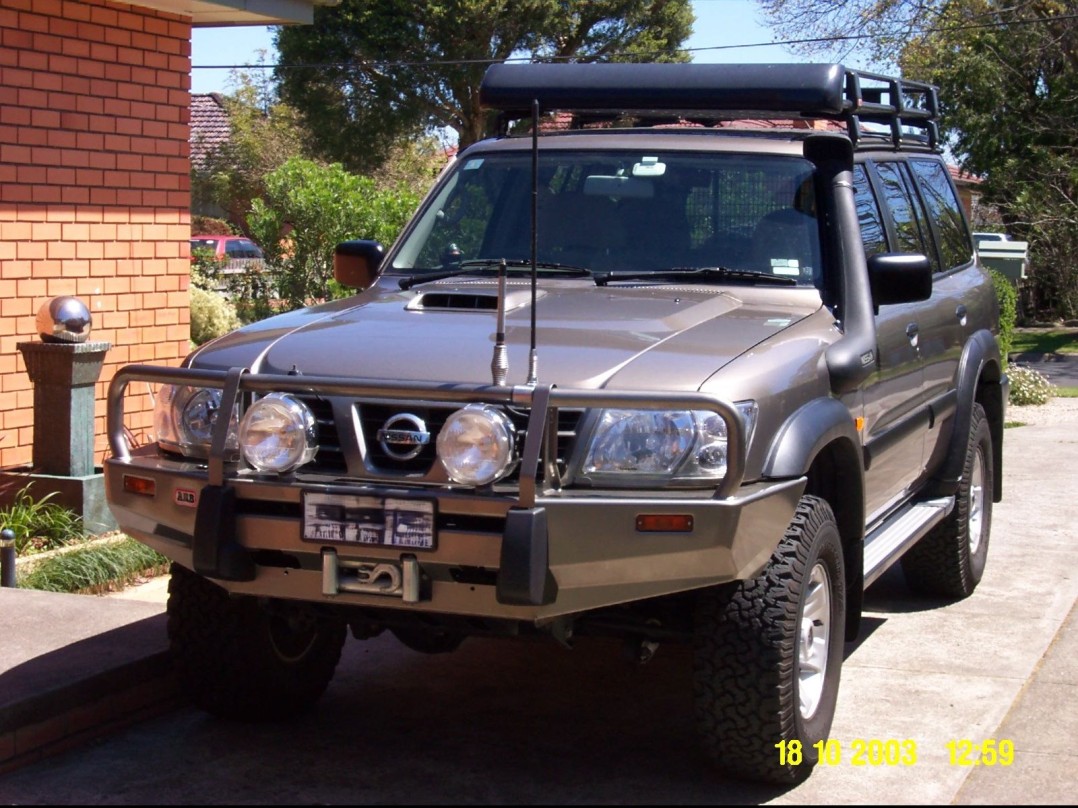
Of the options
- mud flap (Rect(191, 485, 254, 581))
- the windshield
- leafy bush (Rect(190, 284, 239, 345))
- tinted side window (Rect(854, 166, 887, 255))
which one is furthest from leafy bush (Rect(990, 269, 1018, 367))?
mud flap (Rect(191, 485, 254, 581))

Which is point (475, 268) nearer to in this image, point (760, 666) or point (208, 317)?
point (760, 666)

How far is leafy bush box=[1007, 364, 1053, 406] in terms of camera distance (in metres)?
15.4

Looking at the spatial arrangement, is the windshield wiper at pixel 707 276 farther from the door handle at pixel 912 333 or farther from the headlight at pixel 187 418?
the headlight at pixel 187 418

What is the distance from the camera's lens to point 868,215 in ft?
19.2

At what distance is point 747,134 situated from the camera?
5828 mm

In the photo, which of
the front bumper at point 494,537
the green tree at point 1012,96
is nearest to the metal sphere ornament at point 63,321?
the front bumper at point 494,537

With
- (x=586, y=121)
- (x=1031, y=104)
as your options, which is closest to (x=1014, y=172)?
(x=1031, y=104)

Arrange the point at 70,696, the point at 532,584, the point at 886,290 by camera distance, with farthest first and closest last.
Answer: the point at 886,290 → the point at 70,696 → the point at 532,584

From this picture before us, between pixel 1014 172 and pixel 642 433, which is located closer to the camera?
pixel 642 433

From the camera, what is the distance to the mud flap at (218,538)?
13.8 ft

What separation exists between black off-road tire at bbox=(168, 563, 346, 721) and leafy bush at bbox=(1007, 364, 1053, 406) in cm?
1173

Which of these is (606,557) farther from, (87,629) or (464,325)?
(87,629)

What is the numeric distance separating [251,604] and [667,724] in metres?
1.51

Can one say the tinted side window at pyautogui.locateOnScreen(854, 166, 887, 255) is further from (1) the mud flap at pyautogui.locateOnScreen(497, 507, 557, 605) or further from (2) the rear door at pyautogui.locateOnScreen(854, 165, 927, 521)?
(1) the mud flap at pyautogui.locateOnScreen(497, 507, 557, 605)
